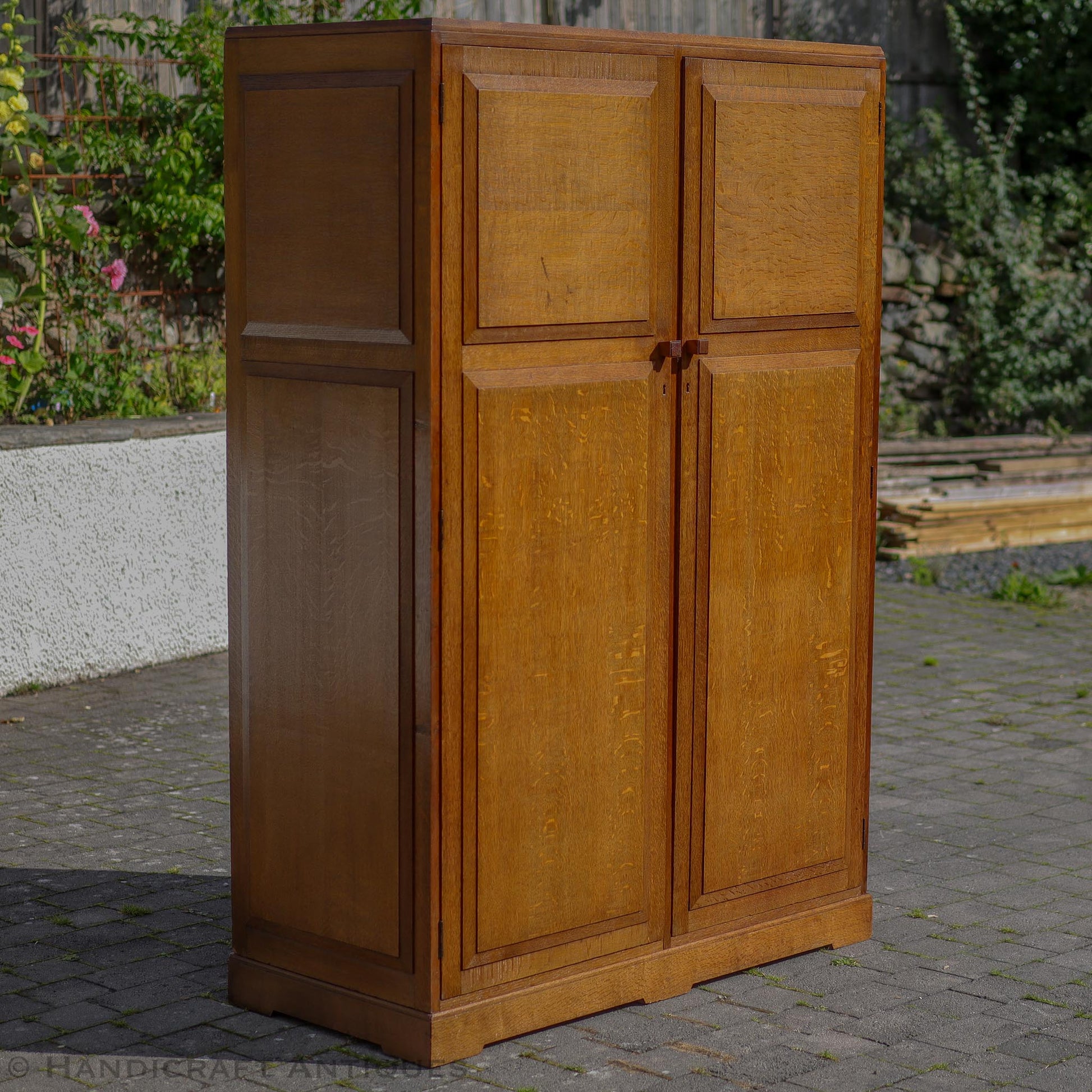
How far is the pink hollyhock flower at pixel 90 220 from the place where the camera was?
27.3 ft

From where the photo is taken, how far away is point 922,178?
13281 mm

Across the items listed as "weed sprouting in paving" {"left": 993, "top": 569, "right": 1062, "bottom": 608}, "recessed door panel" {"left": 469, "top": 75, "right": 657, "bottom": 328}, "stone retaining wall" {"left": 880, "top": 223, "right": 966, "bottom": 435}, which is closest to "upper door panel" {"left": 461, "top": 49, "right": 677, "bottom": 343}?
"recessed door panel" {"left": 469, "top": 75, "right": 657, "bottom": 328}

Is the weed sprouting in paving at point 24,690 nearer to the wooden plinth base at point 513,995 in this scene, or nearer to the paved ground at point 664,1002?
the paved ground at point 664,1002

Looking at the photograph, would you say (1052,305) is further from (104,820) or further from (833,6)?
(104,820)

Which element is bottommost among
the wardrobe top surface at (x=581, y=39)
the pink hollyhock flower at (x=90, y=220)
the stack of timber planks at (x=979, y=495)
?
the stack of timber planks at (x=979, y=495)

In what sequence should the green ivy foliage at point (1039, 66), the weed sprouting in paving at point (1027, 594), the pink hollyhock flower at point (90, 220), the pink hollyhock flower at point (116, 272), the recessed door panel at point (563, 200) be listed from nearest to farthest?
1. the recessed door panel at point (563, 200)
2. the pink hollyhock flower at point (90, 220)
3. the pink hollyhock flower at point (116, 272)
4. the weed sprouting in paving at point (1027, 594)
5. the green ivy foliage at point (1039, 66)

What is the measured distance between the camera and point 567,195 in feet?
13.8

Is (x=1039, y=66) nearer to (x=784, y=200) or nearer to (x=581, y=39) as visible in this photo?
(x=784, y=200)

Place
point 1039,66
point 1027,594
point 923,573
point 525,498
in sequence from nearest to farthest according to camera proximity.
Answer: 1. point 525,498
2. point 1027,594
3. point 923,573
4. point 1039,66

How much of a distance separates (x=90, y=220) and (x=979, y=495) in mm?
6018

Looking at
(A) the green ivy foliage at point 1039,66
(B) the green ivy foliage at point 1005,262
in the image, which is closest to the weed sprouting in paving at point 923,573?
(B) the green ivy foliage at point 1005,262

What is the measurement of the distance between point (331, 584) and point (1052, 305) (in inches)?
391

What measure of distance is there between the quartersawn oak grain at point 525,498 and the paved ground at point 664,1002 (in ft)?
0.56

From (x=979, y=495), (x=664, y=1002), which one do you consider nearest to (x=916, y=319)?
(x=979, y=495)
